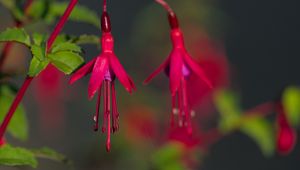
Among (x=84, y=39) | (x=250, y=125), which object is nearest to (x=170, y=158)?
(x=250, y=125)

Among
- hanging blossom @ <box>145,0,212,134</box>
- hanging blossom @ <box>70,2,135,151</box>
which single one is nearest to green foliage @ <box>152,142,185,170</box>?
hanging blossom @ <box>145,0,212,134</box>

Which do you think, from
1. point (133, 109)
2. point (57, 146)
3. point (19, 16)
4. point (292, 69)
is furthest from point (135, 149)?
point (292, 69)

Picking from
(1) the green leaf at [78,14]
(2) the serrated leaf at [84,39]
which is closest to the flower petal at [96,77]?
(2) the serrated leaf at [84,39]

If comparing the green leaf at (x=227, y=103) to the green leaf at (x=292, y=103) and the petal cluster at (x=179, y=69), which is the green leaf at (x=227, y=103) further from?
the petal cluster at (x=179, y=69)

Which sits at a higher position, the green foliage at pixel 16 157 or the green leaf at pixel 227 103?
the green leaf at pixel 227 103

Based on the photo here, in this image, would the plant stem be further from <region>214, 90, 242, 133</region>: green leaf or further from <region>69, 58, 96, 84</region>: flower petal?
<region>214, 90, 242, 133</region>: green leaf

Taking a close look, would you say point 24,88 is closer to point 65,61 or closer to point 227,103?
point 65,61
